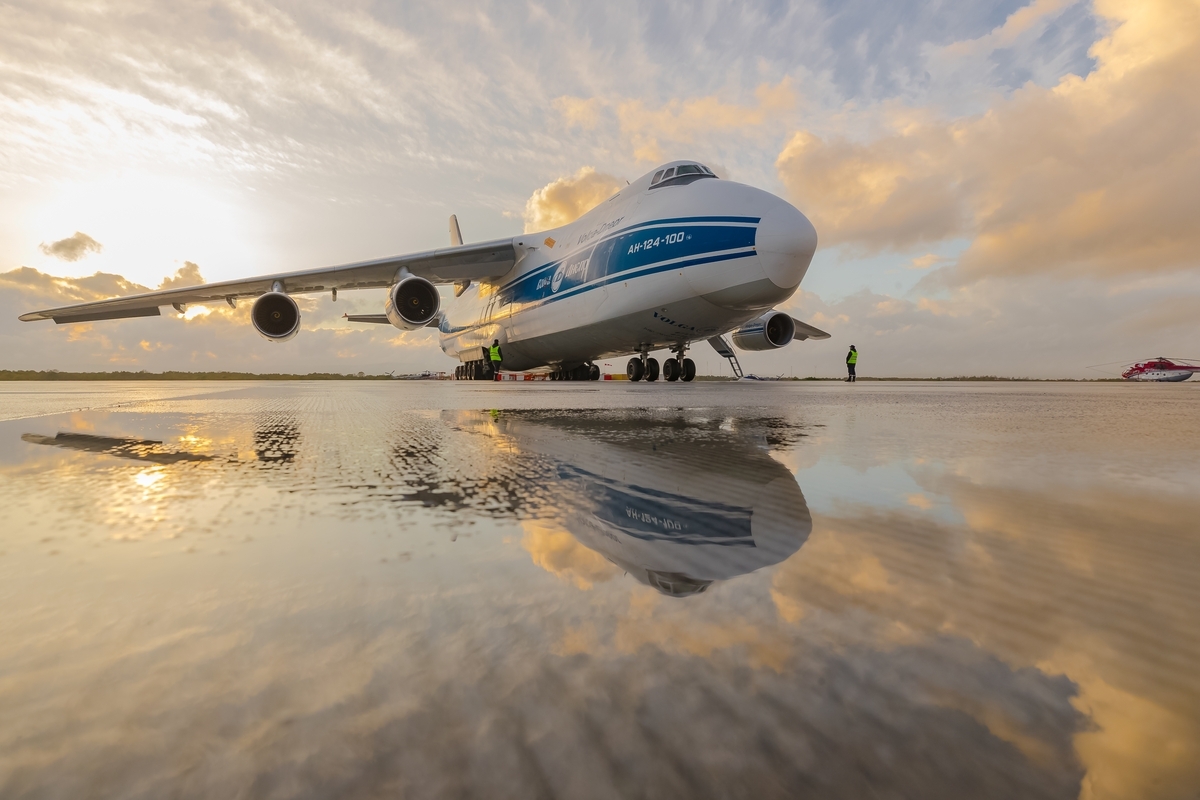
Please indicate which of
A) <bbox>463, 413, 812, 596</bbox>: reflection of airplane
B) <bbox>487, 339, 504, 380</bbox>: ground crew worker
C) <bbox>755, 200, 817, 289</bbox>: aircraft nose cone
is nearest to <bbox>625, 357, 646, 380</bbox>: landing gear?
<bbox>487, 339, 504, 380</bbox>: ground crew worker

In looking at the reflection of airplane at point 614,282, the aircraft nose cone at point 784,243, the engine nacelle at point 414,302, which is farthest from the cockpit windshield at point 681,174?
the engine nacelle at point 414,302

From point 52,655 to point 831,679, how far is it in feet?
2.28

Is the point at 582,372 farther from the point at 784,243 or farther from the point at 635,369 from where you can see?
the point at 784,243

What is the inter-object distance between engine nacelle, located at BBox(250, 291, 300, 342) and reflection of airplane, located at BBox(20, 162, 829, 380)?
0.02m

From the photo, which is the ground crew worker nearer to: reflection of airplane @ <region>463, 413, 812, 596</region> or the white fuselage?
the white fuselage

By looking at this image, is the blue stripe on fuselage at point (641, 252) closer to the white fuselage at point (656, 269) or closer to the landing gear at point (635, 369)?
the white fuselage at point (656, 269)

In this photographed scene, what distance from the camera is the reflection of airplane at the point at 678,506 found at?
2.72 feet

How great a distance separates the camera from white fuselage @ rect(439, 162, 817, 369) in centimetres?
802

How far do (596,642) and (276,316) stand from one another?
11791mm

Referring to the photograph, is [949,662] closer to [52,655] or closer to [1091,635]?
[1091,635]

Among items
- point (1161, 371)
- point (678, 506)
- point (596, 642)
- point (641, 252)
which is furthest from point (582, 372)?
point (1161, 371)

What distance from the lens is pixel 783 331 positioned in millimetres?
14297

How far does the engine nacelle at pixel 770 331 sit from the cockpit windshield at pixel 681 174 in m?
5.29

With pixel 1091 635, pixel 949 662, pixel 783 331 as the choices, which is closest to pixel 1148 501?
pixel 1091 635
